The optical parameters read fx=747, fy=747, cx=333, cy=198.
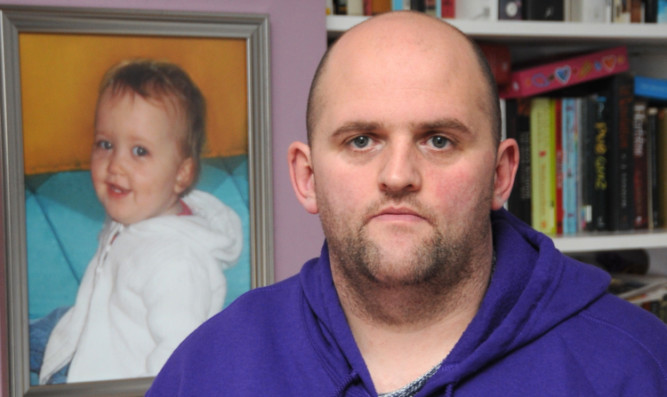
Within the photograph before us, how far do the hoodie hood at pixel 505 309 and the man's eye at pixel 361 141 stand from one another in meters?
0.23

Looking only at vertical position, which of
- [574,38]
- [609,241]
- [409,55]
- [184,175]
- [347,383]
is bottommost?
[347,383]

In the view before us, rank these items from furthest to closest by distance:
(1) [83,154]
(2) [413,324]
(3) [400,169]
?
(1) [83,154], (2) [413,324], (3) [400,169]

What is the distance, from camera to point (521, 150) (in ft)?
5.56

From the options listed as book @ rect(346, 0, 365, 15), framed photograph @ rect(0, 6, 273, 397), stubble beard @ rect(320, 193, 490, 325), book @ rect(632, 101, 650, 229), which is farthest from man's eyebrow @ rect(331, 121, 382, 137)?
book @ rect(632, 101, 650, 229)

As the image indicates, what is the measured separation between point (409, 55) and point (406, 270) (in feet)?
0.87

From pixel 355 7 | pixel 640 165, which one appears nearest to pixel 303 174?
pixel 355 7

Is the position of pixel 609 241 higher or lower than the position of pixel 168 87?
lower

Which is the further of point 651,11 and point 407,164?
point 651,11

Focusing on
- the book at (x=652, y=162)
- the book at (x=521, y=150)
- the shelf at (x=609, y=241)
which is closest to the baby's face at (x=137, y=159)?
the book at (x=521, y=150)

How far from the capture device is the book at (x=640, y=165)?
1729mm

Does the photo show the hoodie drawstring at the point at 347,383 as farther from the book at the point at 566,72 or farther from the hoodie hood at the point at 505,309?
the book at the point at 566,72

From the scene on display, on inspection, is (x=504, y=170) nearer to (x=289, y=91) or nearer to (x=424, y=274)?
(x=424, y=274)

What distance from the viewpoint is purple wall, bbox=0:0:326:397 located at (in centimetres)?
149

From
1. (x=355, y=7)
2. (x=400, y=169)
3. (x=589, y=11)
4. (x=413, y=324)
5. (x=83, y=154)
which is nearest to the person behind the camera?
(x=400, y=169)
